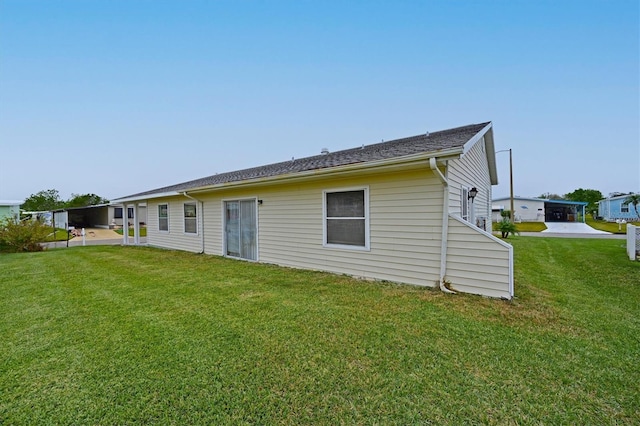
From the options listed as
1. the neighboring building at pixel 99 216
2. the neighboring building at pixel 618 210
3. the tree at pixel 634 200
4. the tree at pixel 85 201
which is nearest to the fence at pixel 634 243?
the tree at pixel 634 200

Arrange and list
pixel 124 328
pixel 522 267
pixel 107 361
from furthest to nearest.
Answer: pixel 522 267
pixel 124 328
pixel 107 361

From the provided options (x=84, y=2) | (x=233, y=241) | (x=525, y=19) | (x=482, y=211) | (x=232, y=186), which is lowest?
(x=233, y=241)

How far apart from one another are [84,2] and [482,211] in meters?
13.9

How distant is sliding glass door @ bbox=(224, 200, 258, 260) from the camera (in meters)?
8.16

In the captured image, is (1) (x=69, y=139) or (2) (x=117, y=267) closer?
(2) (x=117, y=267)

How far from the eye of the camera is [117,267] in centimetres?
768

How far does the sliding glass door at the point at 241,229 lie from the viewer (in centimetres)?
816

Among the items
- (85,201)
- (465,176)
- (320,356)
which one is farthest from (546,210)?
(85,201)

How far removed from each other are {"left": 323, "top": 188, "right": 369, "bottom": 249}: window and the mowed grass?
1.14 meters

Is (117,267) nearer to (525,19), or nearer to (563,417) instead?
(563,417)

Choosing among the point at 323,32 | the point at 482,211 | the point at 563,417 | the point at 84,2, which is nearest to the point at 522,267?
the point at 482,211

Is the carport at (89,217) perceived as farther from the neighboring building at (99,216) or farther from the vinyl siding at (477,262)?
the vinyl siding at (477,262)

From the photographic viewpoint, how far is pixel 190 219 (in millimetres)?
10711

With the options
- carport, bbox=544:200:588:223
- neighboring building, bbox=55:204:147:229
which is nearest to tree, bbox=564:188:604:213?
carport, bbox=544:200:588:223
